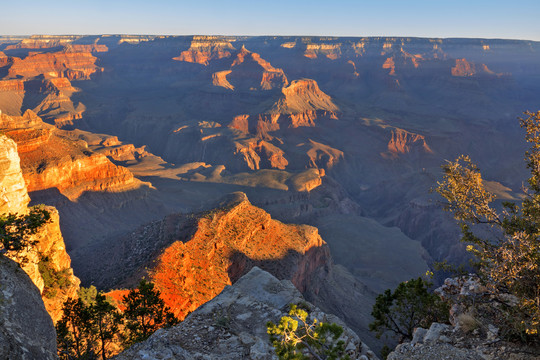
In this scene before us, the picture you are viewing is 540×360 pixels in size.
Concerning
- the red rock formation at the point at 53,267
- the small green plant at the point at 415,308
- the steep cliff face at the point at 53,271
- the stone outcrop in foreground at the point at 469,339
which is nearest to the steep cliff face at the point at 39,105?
the red rock formation at the point at 53,267

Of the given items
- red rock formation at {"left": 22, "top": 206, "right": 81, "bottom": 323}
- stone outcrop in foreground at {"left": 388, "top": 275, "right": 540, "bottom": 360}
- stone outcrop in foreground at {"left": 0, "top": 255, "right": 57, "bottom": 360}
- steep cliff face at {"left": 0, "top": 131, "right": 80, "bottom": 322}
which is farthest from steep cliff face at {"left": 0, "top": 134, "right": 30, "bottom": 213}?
stone outcrop in foreground at {"left": 388, "top": 275, "right": 540, "bottom": 360}

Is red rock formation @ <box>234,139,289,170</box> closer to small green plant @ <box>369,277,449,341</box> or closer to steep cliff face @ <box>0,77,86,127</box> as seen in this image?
steep cliff face @ <box>0,77,86,127</box>

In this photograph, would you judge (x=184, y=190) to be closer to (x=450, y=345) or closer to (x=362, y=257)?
(x=362, y=257)

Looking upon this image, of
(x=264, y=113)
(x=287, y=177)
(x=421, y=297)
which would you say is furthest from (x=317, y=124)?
(x=421, y=297)

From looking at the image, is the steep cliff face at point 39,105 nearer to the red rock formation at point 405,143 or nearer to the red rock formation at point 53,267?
the red rock formation at point 405,143

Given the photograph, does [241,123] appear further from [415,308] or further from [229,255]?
[415,308]
